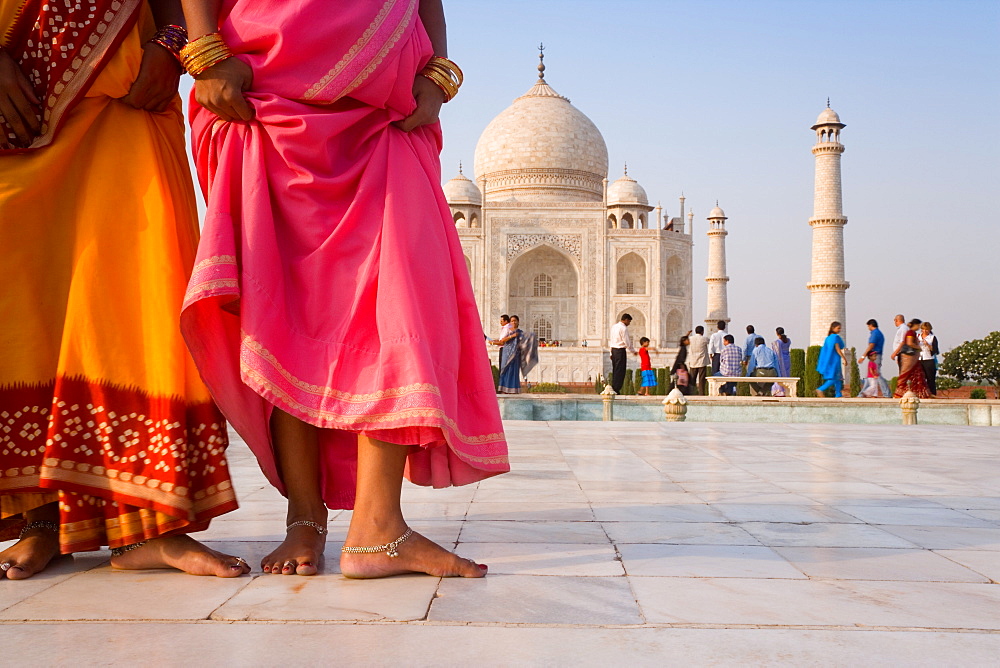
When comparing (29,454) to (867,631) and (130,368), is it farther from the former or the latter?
(867,631)

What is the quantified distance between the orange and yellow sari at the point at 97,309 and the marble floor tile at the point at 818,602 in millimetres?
725

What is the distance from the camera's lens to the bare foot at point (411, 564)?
1393 mm

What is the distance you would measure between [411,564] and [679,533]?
62 cm

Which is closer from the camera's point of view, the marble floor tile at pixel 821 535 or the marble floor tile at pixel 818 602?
the marble floor tile at pixel 818 602

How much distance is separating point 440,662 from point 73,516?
0.79m

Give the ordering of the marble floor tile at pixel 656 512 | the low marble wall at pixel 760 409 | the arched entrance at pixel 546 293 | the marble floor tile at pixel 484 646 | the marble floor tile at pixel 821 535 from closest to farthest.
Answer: the marble floor tile at pixel 484 646 < the marble floor tile at pixel 821 535 < the marble floor tile at pixel 656 512 < the low marble wall at pixel 760 409 < the arched entrance at pixel 546 293

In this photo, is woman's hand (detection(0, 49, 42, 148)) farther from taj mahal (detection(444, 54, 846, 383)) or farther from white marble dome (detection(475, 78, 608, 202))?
white marble dome (detection(475, 78, 608, 202))

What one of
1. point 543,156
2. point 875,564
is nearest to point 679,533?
point 875,564

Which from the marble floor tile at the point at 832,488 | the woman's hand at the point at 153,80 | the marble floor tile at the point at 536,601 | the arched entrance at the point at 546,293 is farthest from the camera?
the arched entrance at the point at 546,293

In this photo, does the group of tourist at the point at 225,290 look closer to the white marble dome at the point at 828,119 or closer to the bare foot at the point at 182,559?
the bare foot at the point at 182,559

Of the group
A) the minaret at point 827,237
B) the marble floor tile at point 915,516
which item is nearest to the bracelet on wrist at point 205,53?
the marble floor tile at point 915,516

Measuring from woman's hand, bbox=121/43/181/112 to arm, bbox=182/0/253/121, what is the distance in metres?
0.10

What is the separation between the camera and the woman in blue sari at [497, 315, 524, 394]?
383 inches

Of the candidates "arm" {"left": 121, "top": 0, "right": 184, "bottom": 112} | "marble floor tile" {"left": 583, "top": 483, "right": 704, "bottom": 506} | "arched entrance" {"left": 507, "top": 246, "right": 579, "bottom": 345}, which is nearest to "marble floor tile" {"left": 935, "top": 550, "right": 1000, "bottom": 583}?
"marble floor tile" {"left": 583, "top": 483, "right": 704, "bottom": 506}
